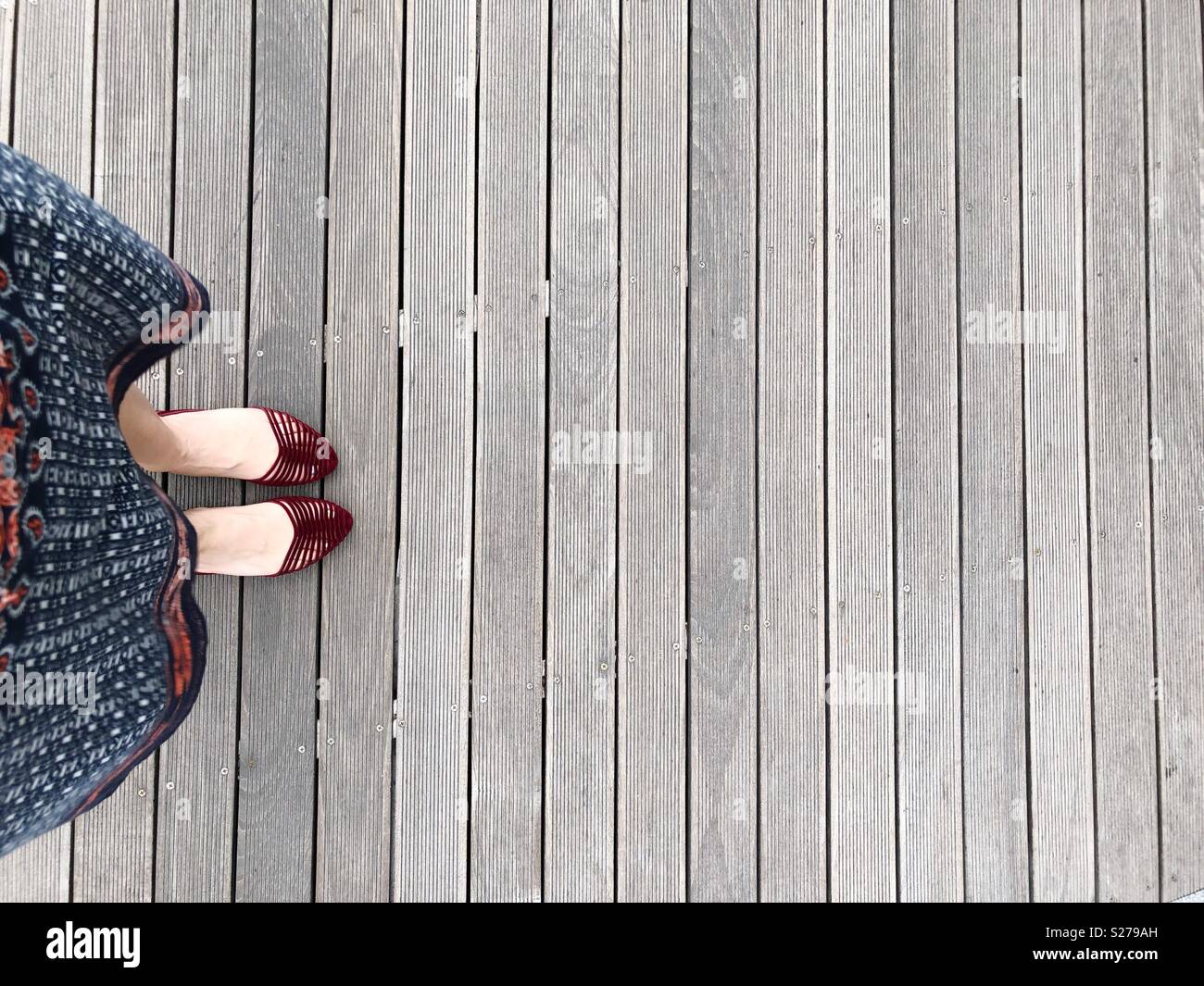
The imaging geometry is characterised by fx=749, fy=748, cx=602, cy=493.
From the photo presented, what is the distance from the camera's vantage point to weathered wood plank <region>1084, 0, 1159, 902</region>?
1.20 meters

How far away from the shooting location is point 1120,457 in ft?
3.99

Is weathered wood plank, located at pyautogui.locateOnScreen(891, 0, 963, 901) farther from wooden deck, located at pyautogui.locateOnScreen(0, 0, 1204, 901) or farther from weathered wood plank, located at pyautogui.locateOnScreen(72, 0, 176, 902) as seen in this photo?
weathered wood plank, located at pyautogui.locateOnScreen(72, 0, 176, 902)

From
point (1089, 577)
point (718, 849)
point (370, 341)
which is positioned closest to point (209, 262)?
point (370, 341)

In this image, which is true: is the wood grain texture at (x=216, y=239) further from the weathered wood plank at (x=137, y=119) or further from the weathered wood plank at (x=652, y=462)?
the weathered wood plank at (x=652, y=462)

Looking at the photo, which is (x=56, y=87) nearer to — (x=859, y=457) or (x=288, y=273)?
(x=288, y=273)

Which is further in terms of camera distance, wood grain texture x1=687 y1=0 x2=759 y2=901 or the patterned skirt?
wood grain texture x1=687 y1=0 x2=759 y2=901

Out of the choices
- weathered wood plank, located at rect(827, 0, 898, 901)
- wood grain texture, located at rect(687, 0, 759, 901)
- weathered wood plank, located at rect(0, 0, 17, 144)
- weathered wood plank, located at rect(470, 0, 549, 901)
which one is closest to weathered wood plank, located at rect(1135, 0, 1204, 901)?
weathered wood plank, located at rect(827, 0, 898, 901)

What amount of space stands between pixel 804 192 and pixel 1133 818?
3.71 feet

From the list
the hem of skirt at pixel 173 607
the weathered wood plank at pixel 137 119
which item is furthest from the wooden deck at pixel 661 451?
the hem of skirt at pixel 173 607

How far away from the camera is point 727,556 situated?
1173mm

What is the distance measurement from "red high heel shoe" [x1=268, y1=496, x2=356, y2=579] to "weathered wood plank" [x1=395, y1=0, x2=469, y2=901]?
0.31 ft

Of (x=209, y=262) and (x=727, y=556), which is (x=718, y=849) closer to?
(x=727, y=556)

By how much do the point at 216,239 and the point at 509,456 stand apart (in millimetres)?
562

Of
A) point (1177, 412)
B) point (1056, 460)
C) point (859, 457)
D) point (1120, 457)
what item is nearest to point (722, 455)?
point (859, 457)
